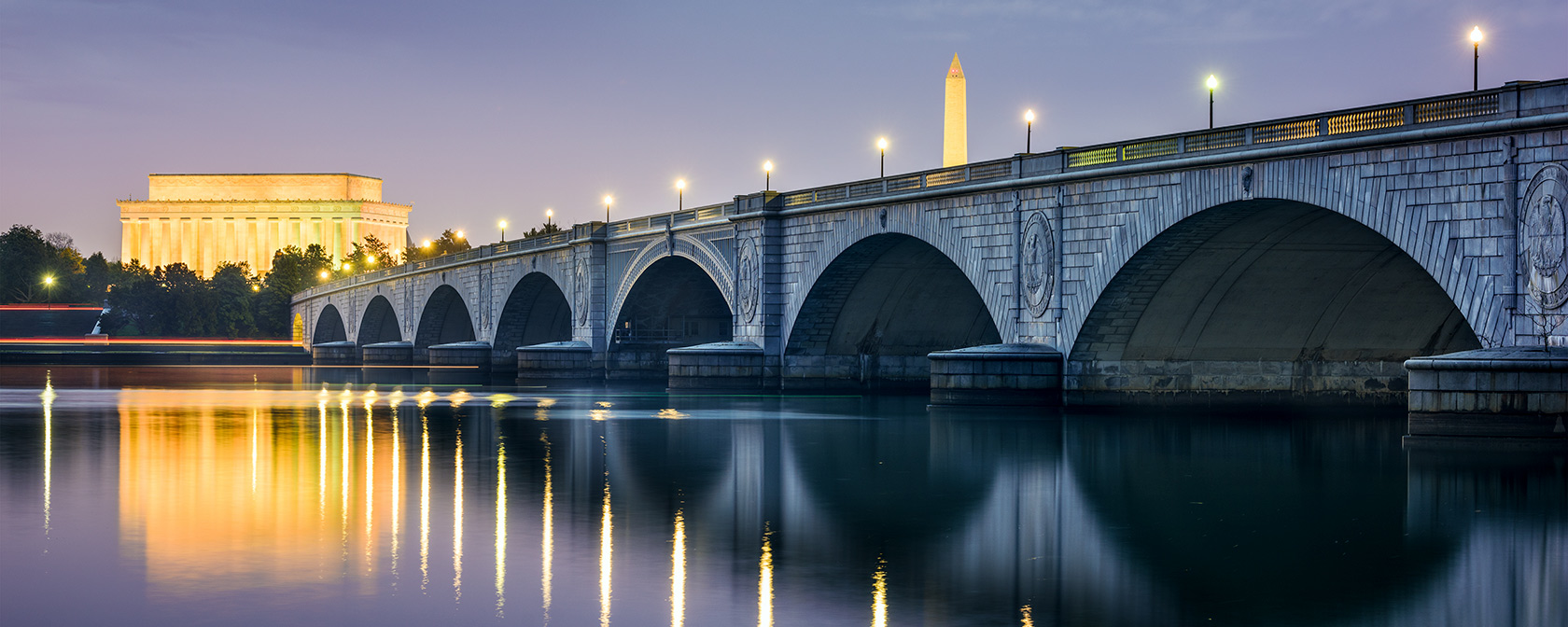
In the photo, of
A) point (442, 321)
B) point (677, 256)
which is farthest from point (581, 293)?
point (442, 321)

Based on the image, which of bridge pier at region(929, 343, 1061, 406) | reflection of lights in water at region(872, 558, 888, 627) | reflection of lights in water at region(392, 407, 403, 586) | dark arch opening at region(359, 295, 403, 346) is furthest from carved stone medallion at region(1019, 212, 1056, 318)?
dark arch opening at region(359, 295, 403, 346)

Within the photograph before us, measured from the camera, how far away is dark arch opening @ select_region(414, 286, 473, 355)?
107875 millimetres

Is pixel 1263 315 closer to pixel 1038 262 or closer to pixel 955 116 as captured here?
pixel 1038 262

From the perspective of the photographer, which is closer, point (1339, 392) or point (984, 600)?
point (984, 600)

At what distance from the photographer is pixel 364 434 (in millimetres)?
32750

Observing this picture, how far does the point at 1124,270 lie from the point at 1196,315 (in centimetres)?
376

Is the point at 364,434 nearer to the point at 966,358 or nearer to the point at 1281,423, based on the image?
the point at 966,358

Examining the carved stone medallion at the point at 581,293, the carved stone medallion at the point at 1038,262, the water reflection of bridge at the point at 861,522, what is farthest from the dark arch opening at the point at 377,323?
the water reflection of bridge at the point at 861,522

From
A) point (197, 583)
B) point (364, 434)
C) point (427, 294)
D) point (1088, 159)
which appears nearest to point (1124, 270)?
point (1088, 159)

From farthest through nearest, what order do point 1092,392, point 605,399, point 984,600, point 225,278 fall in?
1. point 225,278
2. point 605,399
3. point 1092,392
4. point 984,600

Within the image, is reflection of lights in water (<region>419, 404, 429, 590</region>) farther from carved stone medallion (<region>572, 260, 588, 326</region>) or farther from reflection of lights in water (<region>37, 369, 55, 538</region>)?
carved stone medallion (<region>572, 260, 588, 326</region>)

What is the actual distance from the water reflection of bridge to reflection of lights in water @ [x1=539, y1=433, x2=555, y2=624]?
2.8 inches

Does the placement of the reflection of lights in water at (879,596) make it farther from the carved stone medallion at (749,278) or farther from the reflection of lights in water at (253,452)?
the carved stone medallion at (749,278)

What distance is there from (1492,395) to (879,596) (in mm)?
17325
